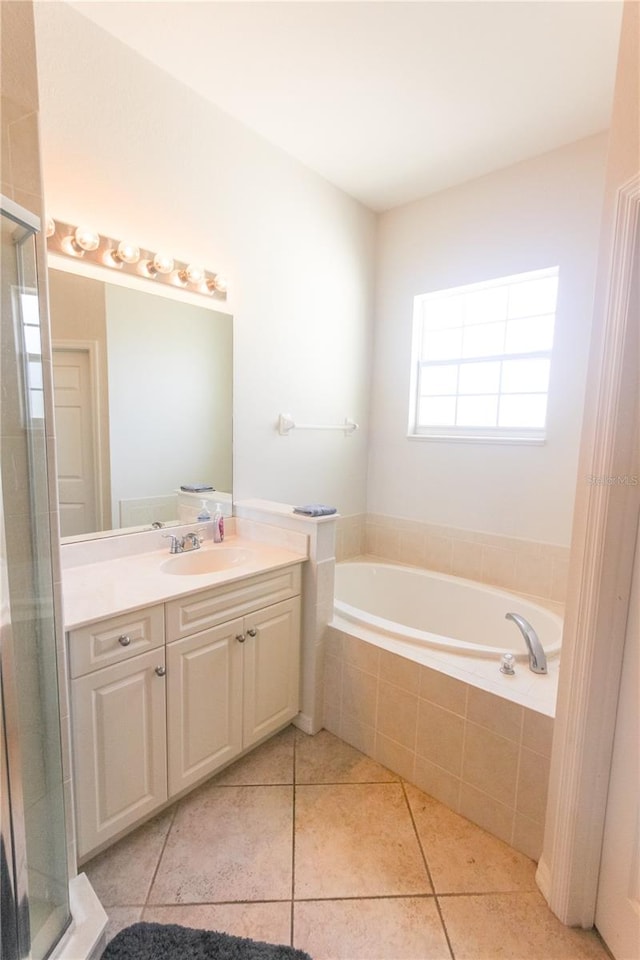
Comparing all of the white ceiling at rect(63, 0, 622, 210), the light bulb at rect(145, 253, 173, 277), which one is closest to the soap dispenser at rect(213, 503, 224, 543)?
the light bulb at rect(145, 253, 173, 277)

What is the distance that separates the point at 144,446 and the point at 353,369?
5.19ft

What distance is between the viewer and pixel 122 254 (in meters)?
1.75

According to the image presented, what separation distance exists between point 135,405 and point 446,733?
1.88 metres

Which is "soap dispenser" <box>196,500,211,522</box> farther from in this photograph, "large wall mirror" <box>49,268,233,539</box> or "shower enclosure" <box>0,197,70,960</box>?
"shower enclosure" <box>0,197,70,960</box>

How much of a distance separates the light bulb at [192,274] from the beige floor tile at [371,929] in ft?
7.91

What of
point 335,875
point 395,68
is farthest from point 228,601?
point 395,68

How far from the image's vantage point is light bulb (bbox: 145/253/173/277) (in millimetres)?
1868

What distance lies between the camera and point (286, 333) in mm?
2496

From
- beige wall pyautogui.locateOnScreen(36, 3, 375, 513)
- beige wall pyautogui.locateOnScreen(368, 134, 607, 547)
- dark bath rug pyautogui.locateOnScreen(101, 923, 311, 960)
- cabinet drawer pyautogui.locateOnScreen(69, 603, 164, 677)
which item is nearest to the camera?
dark bath rug pyautogui.locateOnScreen(101, 923, 311, 960)

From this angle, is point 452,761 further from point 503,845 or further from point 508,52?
point 508,52

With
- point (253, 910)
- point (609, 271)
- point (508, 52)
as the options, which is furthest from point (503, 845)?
point (508, 52)

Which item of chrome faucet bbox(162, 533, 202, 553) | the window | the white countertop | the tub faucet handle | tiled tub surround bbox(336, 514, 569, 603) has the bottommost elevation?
the tub faucet handle

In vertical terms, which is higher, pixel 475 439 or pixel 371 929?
pixel 475 439

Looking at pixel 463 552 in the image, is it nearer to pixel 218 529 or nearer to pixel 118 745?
pixel 218 529
